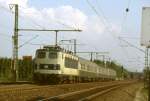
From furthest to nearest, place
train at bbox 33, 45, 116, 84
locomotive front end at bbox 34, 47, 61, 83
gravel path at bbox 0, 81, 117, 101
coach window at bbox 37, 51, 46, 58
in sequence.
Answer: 1. coach window at bbox 37, 51, 46, 58
2. train at bbox 33, 45, 116, 84
3. locomotive front end at bbox 34, 47, 61, 83
4. gravel path at bbox 0, 81, 117, 101

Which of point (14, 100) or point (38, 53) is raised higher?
point (38, 53)

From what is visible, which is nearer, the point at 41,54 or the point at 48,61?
the point at 48,61

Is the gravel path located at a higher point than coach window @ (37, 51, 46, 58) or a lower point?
lower

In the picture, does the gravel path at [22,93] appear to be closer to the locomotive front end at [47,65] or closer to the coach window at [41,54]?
the locomotive front end at [47,65]

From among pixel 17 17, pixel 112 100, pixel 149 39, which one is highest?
pixel 17 17

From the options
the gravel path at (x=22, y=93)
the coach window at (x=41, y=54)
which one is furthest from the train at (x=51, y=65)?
the gravel path at (x=22, y=93)

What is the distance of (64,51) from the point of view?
44406 mm

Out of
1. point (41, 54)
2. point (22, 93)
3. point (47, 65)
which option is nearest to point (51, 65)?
point (47, 65)

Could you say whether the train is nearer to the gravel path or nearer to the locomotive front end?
the locomotive front end

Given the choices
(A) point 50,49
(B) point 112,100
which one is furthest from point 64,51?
(B) point 112,100

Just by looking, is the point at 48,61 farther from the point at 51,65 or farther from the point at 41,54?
the point at 41,54

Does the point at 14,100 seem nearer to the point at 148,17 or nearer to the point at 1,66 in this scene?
the point at 148,17

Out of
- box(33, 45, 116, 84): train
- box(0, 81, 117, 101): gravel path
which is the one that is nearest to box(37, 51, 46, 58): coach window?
box(33, 45, 116, 84): train

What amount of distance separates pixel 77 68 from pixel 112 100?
26.2 metres
